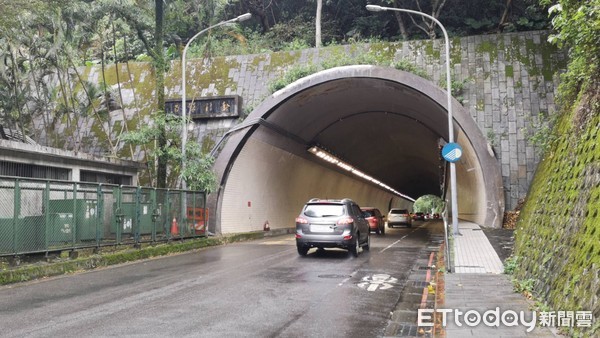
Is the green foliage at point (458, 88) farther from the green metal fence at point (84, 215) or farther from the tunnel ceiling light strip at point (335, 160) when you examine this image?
the green metal fence at point (84, 215)

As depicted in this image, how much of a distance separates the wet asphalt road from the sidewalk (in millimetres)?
1027

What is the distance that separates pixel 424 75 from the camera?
2380 cm

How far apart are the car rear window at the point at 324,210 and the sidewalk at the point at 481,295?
371 centimetres

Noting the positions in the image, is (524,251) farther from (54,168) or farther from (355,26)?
(355,26)

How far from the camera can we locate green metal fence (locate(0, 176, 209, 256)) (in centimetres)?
1207

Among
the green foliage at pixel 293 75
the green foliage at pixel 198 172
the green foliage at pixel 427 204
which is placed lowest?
the green foliage at pixel 427 204

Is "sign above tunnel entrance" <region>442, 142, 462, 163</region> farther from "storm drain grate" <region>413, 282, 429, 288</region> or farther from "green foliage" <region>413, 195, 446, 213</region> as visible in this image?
"green foliage" <region>413, 195, 446, 213</region>

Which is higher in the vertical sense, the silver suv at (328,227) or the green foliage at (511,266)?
the silver suv at (328,227)

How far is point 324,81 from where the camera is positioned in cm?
2277

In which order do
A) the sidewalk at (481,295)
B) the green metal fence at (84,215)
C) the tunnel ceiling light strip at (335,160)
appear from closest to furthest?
the sidewalk at (481,295) → the green metal fence at (84,215) → the tunnel ceiling light strip at (335,160)

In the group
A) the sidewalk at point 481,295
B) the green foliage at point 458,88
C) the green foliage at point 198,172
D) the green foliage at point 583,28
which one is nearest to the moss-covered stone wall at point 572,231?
the sidewalk at point 481,295

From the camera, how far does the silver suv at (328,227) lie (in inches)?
620

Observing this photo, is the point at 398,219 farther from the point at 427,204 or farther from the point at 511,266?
the point at 427,204

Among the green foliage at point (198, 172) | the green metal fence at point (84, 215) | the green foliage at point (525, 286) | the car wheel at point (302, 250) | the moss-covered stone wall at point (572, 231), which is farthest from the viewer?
the green foliage at point (198, 172)
